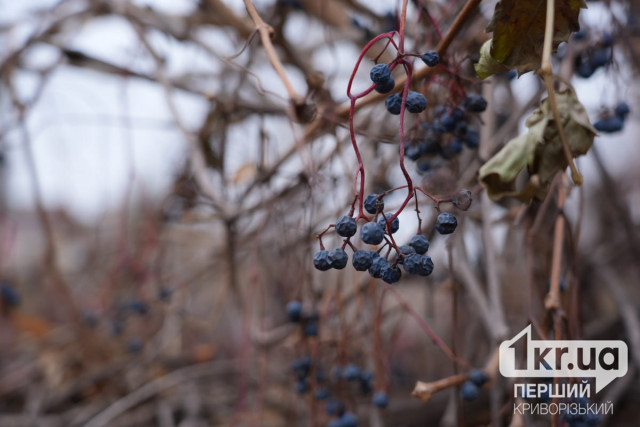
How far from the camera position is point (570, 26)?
68 cm

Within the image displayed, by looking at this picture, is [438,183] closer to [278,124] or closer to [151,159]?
[278,124]

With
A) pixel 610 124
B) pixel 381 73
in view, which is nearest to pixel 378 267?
pixel 381 73

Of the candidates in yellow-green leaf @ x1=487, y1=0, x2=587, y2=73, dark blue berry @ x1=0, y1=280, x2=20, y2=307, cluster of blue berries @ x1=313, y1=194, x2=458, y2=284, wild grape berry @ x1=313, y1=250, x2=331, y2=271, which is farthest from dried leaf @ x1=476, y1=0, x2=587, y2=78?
dark blue berry @ x1=0, y1=280, x2=20, y2=307

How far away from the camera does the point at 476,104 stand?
0.85m

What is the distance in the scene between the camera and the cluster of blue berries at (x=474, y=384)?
0.94 metres

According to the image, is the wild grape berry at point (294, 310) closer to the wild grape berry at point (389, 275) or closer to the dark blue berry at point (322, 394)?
the dark blue berry at point (322, 394)

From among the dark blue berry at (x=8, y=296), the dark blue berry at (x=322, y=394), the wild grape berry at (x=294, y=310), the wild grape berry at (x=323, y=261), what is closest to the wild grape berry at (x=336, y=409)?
the dark blue berry at (x=322, y=394)

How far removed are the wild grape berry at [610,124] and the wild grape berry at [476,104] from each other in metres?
0.45

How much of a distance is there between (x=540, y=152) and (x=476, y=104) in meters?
0.24

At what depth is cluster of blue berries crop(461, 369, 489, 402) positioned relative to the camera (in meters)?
0.94

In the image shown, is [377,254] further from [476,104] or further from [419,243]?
[476,104]

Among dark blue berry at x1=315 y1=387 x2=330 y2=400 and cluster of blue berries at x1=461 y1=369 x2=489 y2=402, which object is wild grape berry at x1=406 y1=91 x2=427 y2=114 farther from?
dark blue berry at x1=315 y1=387 x2=330 y2=400

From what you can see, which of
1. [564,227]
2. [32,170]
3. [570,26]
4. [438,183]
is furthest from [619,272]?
[32,170]

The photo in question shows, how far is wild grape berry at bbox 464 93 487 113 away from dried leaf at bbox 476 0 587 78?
144mm
